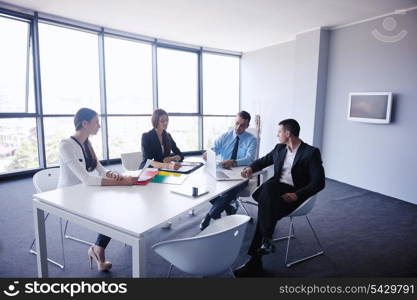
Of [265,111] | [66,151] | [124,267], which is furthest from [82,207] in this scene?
[265,111]

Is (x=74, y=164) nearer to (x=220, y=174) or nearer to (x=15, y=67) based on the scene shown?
(x=220, y=174)

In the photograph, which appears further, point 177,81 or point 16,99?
point 177,81

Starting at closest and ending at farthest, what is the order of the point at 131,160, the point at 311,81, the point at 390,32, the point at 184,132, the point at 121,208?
the point at 121,208, the point at 131,160, the point at 390,32, the point at 311,81, the point at 184,132

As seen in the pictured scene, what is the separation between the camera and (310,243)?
3039 millimetres

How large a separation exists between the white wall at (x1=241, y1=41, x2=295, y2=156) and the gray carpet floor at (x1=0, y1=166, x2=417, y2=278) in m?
3.11

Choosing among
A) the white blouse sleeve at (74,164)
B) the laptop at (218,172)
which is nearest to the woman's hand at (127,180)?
the white blouse sleeve at (74,164)

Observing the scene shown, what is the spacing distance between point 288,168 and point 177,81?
17.0ft

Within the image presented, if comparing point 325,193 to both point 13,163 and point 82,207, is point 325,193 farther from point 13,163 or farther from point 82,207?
point 13,163

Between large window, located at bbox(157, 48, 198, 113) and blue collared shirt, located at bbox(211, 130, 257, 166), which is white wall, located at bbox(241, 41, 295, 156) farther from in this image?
blue collared shirt, located at bbox(211, 130, 257, 166)

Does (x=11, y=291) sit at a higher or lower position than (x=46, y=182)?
lower

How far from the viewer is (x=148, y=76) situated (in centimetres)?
678

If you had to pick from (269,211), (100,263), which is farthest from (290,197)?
(100,263)

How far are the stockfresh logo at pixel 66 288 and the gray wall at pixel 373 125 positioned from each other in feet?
14.9

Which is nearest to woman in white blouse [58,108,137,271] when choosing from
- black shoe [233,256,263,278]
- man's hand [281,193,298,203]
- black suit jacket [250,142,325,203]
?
black shoe [233,256,263,278]
